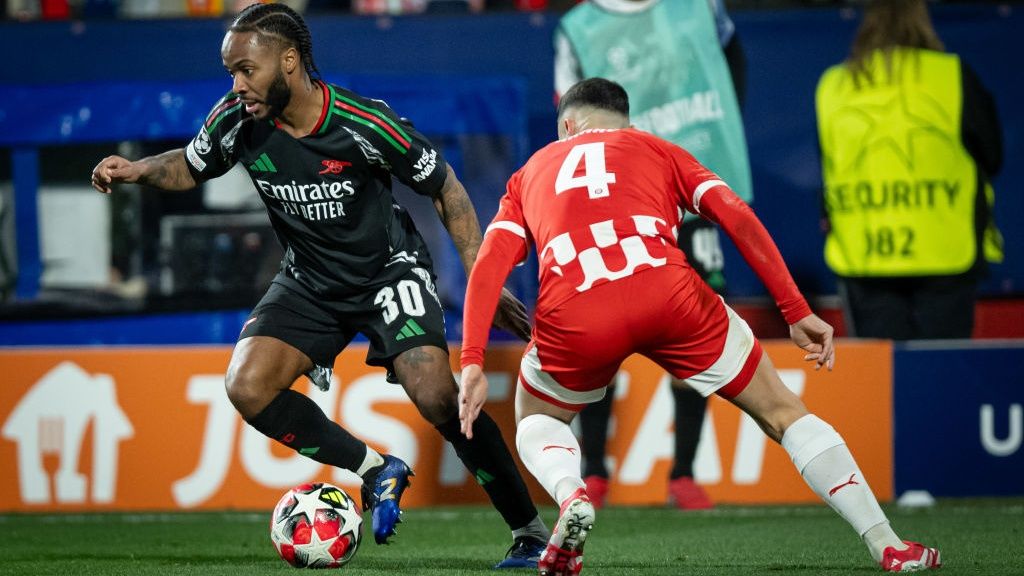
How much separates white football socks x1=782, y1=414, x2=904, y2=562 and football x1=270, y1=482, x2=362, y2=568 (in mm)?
1525

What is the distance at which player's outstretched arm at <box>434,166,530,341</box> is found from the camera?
5129 millimetres

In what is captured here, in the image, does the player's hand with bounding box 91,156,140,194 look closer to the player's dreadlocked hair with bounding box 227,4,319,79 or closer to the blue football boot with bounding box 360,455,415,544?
the player's dreadlocked hair with bounding box 227,4,319,79

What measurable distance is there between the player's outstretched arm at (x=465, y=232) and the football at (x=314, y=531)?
85cm

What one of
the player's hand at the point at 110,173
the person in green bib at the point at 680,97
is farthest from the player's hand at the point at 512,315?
the person in green bib at the point at 680,97

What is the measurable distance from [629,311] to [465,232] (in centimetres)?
98

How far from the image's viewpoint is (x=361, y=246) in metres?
5.41

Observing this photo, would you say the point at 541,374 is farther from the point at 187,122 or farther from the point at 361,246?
the point at 187,122

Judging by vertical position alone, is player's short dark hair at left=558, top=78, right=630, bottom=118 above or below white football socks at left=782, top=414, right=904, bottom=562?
above

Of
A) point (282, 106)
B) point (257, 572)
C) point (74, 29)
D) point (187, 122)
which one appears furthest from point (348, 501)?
point (74, 29)

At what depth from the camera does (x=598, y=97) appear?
490cm

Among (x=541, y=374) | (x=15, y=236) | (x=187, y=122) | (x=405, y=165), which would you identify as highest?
(x=405, y=165)

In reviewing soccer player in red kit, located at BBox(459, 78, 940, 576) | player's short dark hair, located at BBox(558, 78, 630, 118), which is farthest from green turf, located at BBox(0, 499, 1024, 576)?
player's short dark hair, located at BBox(558, 78, 630, 118)

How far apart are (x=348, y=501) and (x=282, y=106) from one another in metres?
1.39

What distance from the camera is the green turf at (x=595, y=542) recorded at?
5055 mm
